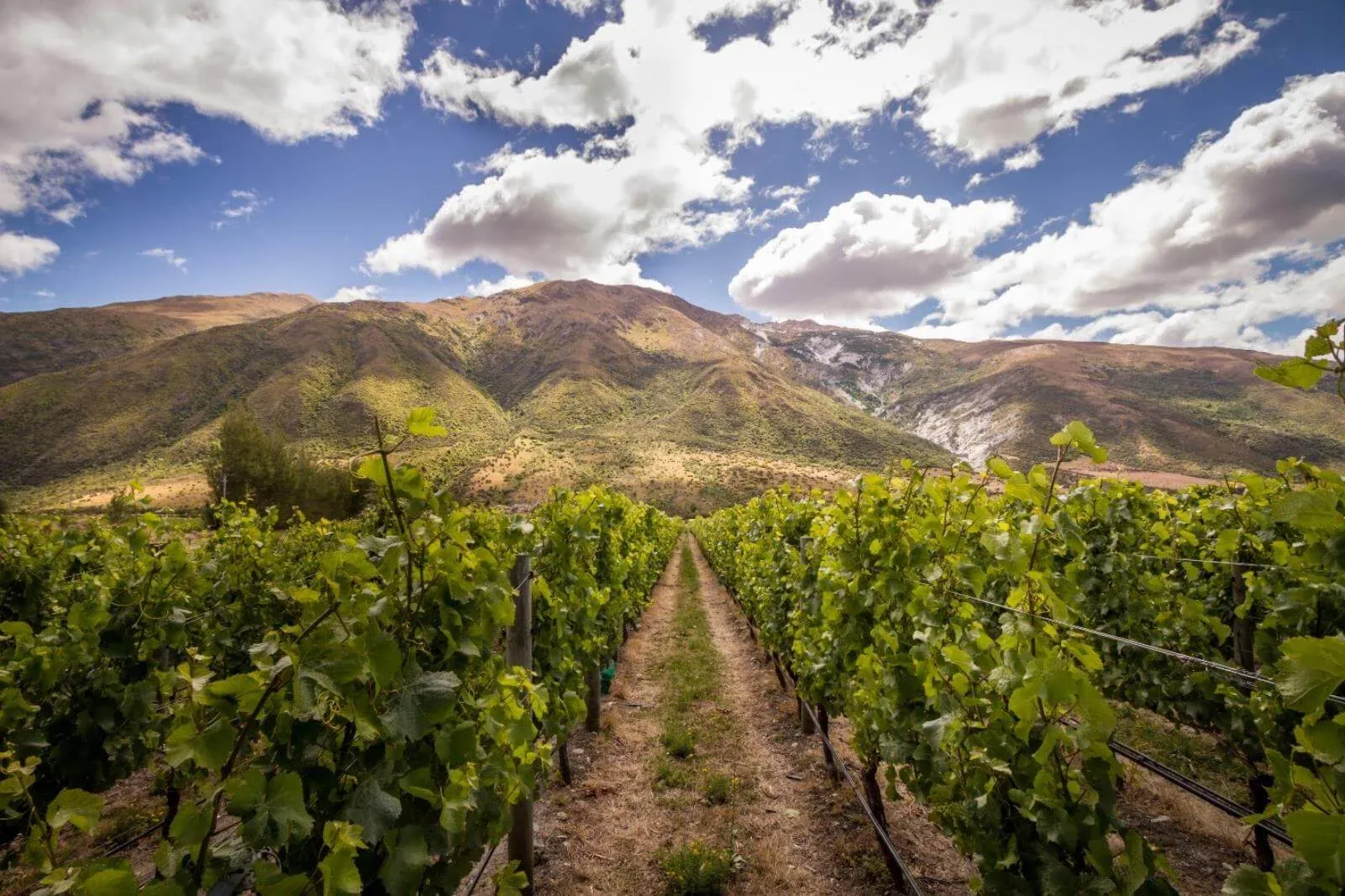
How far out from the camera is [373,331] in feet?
541

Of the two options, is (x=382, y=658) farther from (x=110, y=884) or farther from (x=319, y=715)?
(x=110, y=884)

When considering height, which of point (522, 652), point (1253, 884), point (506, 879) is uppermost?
point (1253, 884)

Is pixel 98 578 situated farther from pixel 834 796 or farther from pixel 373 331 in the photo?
pixel 373 331

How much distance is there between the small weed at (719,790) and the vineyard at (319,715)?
1.99 m

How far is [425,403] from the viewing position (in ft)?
446

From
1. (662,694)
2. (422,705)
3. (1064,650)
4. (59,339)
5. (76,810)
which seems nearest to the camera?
(76,810)

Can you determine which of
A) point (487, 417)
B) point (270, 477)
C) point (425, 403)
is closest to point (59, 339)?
point (425, 403)

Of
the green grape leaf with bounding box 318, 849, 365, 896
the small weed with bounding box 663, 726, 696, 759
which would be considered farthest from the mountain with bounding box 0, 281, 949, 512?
the green grape leaf with bounding box 318, 849, 365, 896

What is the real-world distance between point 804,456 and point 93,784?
428 ft

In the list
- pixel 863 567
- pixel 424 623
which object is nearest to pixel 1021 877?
pixel 863 567

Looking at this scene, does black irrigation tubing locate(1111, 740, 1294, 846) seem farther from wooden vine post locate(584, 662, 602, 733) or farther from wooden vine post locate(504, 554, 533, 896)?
wooden vine post locate(584, 662, 602, 733)

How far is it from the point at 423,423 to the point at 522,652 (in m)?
2.88

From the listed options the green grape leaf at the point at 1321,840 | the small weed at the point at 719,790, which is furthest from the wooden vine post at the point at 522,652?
the green grape leaf at the point at 1321,840

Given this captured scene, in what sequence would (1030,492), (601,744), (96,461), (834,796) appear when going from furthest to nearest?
(96,461) → (601,744) → (834,796) → (1030,492)
